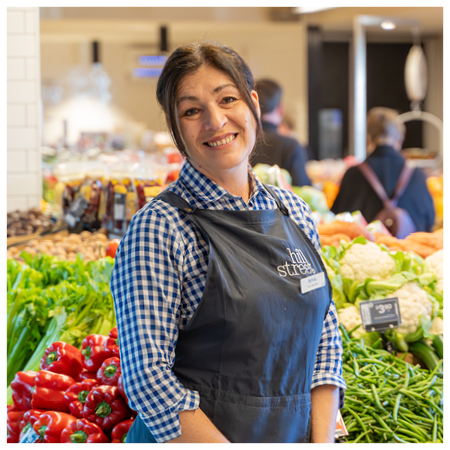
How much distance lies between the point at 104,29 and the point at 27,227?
8.44 m

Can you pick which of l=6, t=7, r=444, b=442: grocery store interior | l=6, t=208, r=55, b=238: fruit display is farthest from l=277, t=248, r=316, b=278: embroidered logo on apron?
l=6, t=208, r=55, b=238: fruit display

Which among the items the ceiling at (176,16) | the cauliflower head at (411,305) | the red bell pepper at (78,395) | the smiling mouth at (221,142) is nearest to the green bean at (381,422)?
the cauliflower head at (411,305)

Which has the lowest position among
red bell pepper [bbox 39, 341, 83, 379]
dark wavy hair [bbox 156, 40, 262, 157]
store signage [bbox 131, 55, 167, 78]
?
red bell pepper [bbox 39, 341, 83, 379]

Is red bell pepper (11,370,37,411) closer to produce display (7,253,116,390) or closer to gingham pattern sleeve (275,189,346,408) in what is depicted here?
produce display (7,253,116,390)

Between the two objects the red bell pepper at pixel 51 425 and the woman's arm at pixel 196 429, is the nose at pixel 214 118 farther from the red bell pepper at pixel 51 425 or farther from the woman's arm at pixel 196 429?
the red bell pepper at pixel 51 425

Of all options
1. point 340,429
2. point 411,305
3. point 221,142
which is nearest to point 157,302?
point 221,142

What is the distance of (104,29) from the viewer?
10.7m

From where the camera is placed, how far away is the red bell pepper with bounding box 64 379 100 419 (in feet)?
5.81

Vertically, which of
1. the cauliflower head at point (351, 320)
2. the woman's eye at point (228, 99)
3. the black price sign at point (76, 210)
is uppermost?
the woman's eye at point (228, 99)

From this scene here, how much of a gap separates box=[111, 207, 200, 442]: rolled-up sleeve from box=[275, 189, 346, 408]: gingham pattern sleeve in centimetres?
43

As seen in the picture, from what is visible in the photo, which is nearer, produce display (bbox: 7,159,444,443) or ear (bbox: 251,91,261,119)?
ear (bbox: 251,91,261,119)

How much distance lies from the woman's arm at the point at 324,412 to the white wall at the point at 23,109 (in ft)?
9.12

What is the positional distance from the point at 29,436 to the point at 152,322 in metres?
0.85

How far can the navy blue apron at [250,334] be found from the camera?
131 cm
